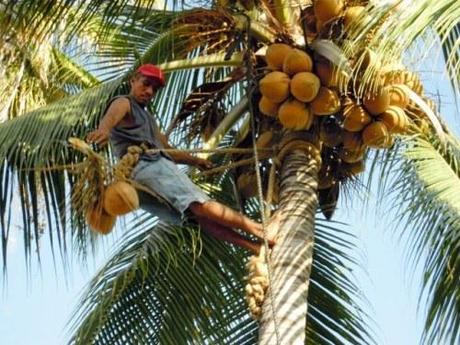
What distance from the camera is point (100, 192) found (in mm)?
4906

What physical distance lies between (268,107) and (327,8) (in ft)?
1.66

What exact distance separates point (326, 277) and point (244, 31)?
1337mm

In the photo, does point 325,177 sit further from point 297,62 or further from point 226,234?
point 297,62

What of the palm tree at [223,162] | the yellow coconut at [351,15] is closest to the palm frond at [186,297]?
the palm tree at [223,162]

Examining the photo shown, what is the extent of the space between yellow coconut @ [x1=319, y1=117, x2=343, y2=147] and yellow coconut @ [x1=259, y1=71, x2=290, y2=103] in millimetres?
306

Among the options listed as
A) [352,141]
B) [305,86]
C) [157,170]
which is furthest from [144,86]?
[352,141]

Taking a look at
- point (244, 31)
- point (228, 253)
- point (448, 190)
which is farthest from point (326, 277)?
point (244, 31)

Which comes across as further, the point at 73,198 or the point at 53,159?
the point at 53,159

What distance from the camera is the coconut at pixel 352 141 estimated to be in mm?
5273

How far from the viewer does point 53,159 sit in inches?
219

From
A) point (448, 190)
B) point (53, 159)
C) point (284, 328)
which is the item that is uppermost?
point (53, 159)

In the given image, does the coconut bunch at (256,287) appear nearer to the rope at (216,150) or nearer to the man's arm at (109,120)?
the rope at (216,150)

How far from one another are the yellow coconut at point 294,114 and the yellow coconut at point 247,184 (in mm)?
496

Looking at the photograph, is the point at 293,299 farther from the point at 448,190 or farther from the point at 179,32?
the point at 179,32
